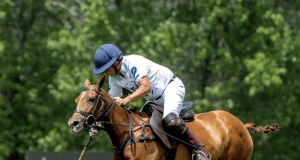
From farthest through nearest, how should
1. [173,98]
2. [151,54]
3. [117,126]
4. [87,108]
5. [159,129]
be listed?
[151,54] < [173,98] < [159,129] < [117,126] < [87,108]

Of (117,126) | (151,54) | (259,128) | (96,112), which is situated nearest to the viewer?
(96,112)

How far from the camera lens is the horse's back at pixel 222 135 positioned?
7965 mm

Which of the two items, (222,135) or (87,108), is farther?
(222,135)

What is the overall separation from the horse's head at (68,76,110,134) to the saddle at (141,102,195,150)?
714 mm

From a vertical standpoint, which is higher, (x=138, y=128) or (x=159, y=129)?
(x=138, y=128)

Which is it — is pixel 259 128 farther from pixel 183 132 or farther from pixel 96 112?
pixel 96 112

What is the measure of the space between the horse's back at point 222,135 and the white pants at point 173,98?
21.1 inches

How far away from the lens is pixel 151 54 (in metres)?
17.9

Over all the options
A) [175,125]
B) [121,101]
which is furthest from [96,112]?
[175,125]

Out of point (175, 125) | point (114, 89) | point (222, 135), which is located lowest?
point (222, 135)

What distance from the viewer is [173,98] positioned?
746 centimetres

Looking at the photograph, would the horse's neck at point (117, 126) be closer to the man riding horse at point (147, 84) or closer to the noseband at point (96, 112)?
the noseband at point (96, 112)

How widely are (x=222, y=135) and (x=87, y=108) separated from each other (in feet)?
7.42

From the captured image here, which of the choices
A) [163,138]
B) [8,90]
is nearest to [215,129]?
[163,138]
